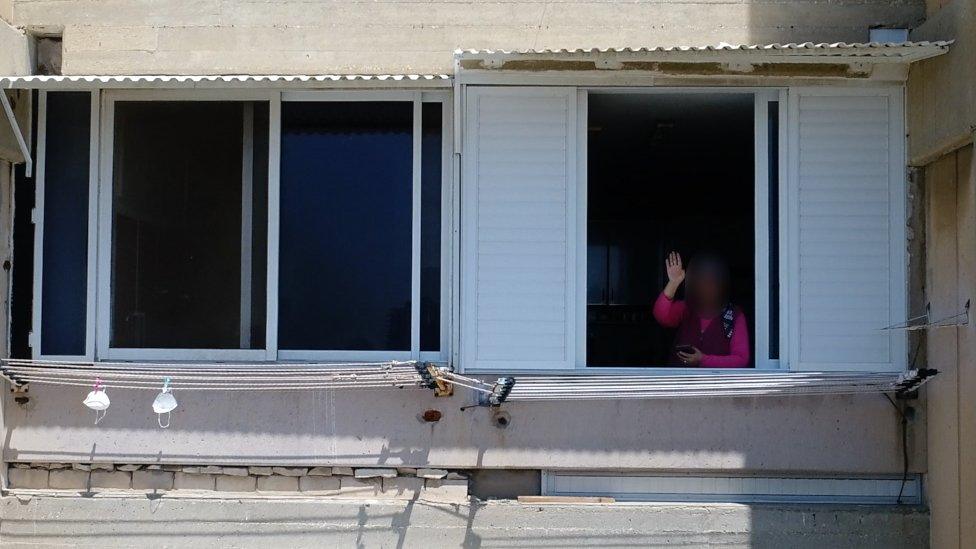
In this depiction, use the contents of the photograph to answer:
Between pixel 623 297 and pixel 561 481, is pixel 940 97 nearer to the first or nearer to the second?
pixel 561 481

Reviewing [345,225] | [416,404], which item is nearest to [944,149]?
[416,404]

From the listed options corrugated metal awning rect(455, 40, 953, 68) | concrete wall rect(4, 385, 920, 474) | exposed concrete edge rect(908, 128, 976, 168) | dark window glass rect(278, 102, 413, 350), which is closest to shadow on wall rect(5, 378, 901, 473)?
concrete wall rect(4, 385, 920, 474)

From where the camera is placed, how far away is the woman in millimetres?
5355

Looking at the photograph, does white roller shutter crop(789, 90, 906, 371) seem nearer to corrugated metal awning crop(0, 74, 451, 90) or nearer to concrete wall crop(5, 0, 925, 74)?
concrete wall crop(5, 0, 925, 74)

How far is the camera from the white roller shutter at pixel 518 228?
513 centimetres

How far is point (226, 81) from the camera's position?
482 centimetres

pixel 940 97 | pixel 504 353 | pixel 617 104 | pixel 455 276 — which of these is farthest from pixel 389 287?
pixel 940 97

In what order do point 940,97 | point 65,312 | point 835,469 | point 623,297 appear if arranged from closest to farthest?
point 940,97
point 835,469
point 65,312
point 623,297

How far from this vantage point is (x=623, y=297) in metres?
8.31

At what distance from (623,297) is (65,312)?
481cm

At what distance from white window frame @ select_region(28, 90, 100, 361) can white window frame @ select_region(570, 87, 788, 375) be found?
2939 mm

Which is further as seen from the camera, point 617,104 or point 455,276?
point 617,104

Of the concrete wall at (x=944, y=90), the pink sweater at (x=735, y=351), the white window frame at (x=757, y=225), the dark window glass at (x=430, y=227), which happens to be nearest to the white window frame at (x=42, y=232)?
the dark window glass at (x=430, y=227)

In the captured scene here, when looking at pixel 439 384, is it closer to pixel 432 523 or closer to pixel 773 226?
pixel 432 523
